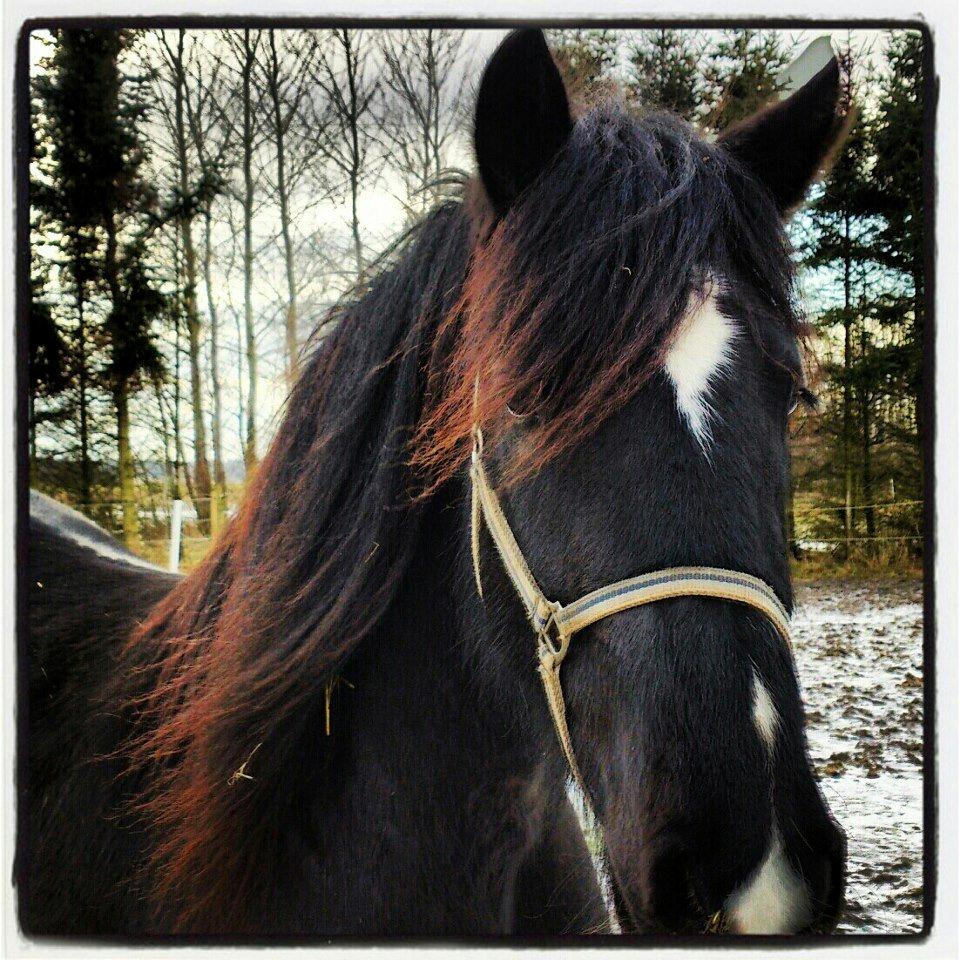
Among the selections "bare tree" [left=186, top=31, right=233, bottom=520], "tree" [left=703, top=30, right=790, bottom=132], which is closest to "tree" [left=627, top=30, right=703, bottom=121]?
"tree" [left=703, top=30, right=790, bottom=132]

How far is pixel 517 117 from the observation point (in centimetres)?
113

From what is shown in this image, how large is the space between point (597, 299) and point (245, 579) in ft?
2.44

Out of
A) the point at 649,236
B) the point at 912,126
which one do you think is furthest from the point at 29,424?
the point at 912,126

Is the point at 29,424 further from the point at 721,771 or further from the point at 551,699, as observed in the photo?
the point at 721,771

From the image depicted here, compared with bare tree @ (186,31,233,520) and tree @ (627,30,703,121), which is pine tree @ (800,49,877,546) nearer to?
tree @ (627,30,703,121)

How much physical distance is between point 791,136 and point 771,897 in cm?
115

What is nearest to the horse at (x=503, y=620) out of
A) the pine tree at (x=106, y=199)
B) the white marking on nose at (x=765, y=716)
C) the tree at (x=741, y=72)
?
the white marking on nose at (x=765, y=716)

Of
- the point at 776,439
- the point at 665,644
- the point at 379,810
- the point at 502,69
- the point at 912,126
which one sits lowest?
the point at 379,810

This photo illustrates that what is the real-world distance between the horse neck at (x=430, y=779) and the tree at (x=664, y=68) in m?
1.01

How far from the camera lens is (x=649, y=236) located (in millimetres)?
1096

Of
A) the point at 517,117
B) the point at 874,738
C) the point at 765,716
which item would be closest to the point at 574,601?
the point at 765,716

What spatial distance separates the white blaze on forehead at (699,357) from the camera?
3.28ft

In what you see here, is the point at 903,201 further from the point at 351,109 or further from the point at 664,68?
the point at 351,109

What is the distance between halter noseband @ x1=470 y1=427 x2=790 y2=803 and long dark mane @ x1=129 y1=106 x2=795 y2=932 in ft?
0.35
